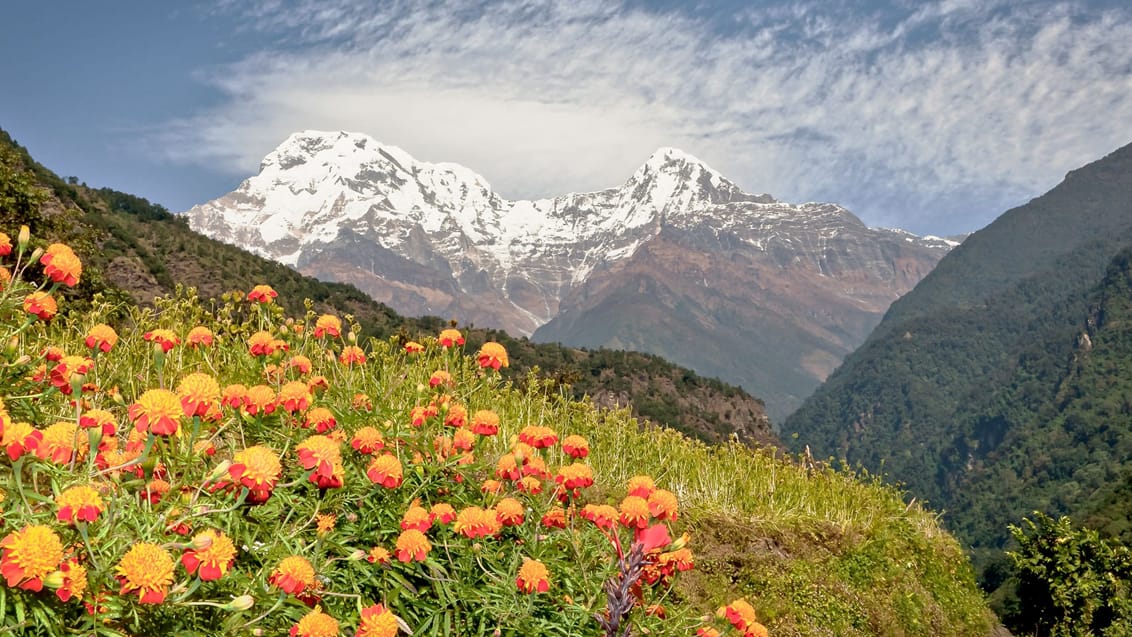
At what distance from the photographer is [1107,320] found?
18912cm

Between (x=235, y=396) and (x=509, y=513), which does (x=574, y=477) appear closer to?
(x=509, y=513)

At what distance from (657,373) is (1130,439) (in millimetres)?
115512

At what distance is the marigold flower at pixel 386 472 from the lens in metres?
2.67

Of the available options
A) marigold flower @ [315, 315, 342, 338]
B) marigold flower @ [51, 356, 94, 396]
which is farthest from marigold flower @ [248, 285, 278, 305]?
marigold flower @ [51, 356, 94, 396]

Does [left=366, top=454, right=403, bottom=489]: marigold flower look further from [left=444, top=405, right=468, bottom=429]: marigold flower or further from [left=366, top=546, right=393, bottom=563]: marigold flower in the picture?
[left=444, top=405, right=468, bottom=429]: marigold flower

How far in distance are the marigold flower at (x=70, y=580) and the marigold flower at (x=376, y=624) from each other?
0.78m

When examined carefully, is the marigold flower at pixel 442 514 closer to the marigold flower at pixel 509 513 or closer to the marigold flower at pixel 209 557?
the marigold flower at pixel 509 513

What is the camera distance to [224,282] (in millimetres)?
41281

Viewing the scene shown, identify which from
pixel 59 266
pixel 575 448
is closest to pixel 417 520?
pixel 575 448

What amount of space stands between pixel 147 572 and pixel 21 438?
0.81 meters

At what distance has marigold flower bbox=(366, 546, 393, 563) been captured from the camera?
2.44 meters

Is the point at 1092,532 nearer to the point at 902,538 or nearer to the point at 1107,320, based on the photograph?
the point at 902,538

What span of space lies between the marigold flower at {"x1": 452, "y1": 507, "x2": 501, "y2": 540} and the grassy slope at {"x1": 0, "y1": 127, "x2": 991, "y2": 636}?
2836 millimetres

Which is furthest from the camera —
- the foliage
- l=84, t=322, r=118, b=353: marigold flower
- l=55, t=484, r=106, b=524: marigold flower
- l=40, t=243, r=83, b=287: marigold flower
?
the foliage
